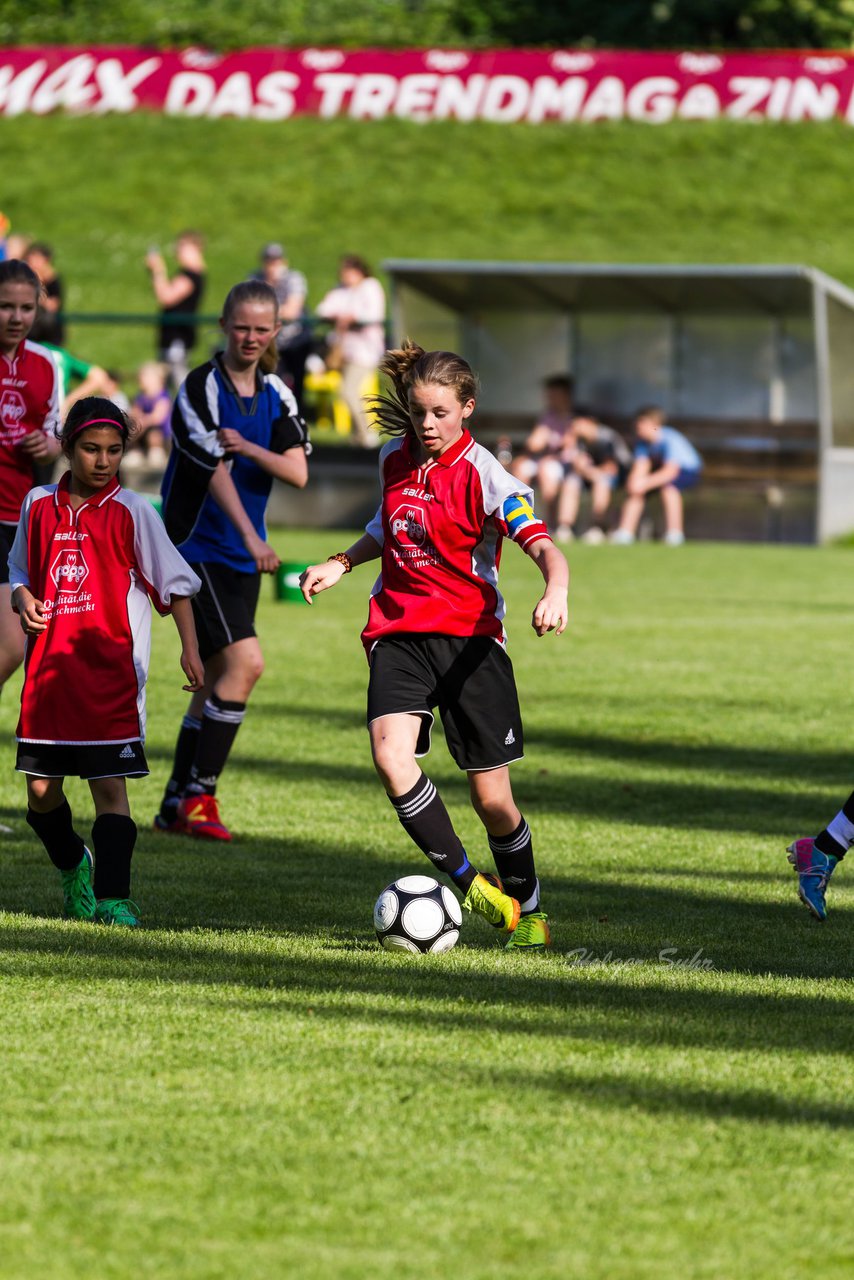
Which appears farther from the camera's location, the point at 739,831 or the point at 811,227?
the point at 811,227

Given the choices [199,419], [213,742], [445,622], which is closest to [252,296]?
[199,419]

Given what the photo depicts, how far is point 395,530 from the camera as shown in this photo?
5.69 m

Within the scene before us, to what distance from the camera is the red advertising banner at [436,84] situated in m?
36.1

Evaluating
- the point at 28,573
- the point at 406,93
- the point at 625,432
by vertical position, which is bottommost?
the point at 28,573

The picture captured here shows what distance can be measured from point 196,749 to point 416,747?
233 cm

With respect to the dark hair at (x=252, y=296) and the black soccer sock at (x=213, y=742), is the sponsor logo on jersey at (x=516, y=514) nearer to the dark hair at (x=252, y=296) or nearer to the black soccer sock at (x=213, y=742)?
the dark hair at (x=252, y=296)

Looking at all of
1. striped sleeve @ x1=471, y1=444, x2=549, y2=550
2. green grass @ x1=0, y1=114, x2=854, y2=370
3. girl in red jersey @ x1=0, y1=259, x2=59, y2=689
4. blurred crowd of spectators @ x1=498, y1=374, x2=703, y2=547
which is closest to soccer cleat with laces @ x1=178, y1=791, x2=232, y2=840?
girl in red jersey @ x1=0, y1=259, x2=59, y2=689

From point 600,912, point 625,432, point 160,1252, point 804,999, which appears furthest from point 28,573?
point 625,432

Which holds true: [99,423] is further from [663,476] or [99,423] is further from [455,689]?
[663,476]

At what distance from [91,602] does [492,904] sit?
4.81 ft

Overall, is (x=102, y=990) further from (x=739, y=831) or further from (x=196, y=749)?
(x=739, y=831)

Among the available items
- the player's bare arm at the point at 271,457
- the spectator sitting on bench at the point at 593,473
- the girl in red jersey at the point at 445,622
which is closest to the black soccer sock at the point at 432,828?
the girl in red jersey at the point at 445,622

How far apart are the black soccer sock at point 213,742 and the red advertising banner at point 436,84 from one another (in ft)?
97.5

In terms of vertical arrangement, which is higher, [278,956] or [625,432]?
[625,432]
